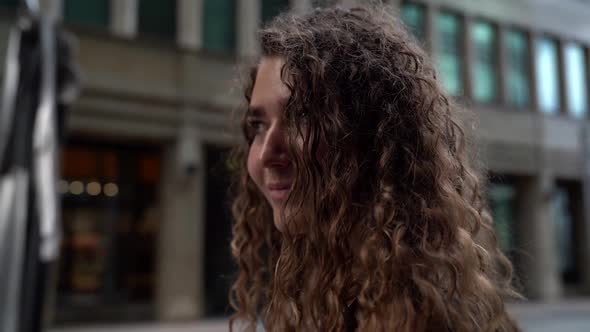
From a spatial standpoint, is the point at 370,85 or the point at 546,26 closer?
the point at 370,85

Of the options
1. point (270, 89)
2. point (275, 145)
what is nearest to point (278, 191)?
point (275, 145)

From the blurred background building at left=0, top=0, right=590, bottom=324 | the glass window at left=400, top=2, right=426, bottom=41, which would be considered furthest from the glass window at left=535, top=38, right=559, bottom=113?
the blurred background building at left=0, top=0, right=590, bottom=324

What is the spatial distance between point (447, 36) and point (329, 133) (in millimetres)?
17332

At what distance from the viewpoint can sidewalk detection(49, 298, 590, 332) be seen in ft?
38.5

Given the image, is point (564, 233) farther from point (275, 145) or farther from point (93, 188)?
point (275, 145)

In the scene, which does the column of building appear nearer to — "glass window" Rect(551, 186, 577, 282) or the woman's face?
the woman's face

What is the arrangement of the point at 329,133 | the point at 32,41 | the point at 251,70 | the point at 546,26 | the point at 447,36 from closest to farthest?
the point at 329,133
the point at 251,70
the point at 32,41
the point at 447,36
the point at 546,26

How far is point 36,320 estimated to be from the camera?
9.71ft

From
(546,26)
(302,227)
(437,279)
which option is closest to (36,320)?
(302,227)

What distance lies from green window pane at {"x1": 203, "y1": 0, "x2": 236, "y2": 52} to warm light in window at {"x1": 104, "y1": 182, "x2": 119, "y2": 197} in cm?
344

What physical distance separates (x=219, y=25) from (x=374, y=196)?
1372cm

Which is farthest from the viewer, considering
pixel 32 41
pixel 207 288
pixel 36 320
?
pixel 207 288

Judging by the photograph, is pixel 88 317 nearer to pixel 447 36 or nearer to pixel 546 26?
pixel 447 36

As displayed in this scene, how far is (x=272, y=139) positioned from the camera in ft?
4.55
